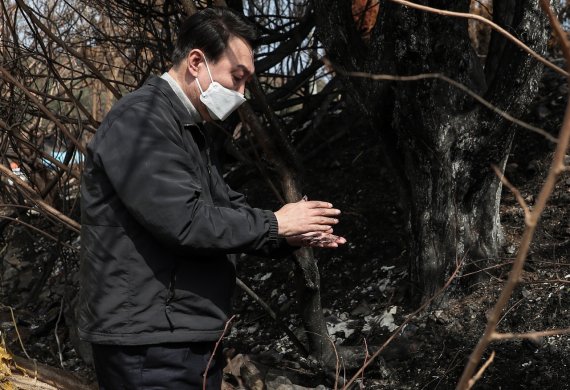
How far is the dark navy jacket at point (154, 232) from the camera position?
2031mm

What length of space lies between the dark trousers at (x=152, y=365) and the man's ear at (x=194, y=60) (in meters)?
0.80

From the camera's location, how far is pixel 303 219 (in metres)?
2.30

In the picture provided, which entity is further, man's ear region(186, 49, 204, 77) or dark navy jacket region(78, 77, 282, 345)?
man's ear region(186, 49, 204, 77)

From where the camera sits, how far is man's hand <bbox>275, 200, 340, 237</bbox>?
2.27 meters

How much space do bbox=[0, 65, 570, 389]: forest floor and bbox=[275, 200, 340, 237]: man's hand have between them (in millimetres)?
950

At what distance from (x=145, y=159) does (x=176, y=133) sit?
0.15 m

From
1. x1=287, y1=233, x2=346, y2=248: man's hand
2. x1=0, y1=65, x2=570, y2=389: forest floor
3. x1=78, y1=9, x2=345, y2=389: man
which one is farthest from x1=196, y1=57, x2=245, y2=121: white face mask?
x1=0, y1=65, x2=570, y2=389: forest floor

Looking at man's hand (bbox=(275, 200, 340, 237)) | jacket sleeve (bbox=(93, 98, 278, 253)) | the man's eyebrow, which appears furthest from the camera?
the man's eyebrow

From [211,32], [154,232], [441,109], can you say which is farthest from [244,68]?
[441,109]

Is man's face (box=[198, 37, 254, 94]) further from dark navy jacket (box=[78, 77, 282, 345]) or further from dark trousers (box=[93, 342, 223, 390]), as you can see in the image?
dark trousers (box=[93, 342, 223, 390])

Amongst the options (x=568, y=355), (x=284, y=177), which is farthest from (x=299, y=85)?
(x=568, y=355)

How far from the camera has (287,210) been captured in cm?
231

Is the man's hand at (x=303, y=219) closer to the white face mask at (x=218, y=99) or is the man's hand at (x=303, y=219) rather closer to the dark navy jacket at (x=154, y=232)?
the dark navy jacket at (x=154, y=232)

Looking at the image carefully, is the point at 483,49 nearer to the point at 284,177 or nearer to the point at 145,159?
the point at 284,177
